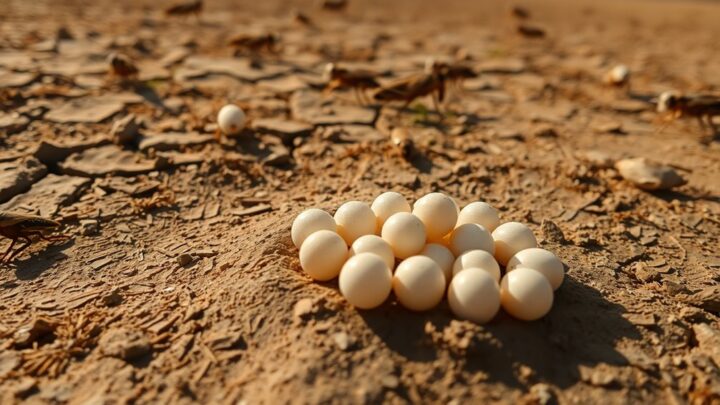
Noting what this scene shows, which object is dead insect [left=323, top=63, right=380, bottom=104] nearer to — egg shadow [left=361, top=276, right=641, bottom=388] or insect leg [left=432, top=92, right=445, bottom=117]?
insect leg [left=432, top=92, right=445, bottom=117]

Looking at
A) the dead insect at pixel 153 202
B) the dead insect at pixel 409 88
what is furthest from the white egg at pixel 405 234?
the dead insect at pixel 409 88

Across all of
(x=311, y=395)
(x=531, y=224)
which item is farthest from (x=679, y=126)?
(x=311, y=395)

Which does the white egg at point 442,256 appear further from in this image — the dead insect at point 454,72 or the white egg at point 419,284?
the dead insect at point 454,72

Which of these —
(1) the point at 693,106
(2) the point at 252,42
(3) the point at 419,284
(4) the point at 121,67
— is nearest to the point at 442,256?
(3) the point at 419,284

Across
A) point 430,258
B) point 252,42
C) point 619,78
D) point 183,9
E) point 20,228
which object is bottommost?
point 20,228

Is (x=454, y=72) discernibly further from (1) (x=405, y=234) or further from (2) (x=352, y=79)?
(1) (x=405, y=234)
